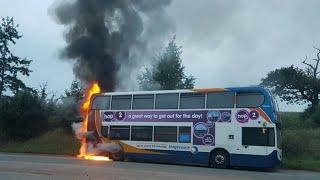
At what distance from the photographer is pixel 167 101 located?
25984 mm

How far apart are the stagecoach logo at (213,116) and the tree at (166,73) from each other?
1377 centimetres

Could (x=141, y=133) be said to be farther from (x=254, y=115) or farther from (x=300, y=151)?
(x=300, y=151)

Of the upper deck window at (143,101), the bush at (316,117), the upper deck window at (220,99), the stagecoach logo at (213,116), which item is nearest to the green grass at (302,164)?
the stagecoach logo at (213,116)

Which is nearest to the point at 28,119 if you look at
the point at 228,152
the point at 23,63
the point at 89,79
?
the point at 89,79

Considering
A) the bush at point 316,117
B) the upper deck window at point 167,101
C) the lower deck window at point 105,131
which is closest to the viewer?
the upper deck window at point 167,101

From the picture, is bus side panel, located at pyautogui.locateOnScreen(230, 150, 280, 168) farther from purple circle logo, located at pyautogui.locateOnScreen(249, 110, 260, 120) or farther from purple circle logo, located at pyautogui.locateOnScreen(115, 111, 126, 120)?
purple circle logo, located at pyautogui.locateOnScreen(115, 111, 126, 120)

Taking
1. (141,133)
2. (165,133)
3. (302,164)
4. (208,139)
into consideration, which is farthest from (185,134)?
(302,164)

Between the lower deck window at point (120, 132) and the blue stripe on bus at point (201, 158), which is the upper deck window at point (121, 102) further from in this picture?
the blue stripe on bus at point (201, 158)

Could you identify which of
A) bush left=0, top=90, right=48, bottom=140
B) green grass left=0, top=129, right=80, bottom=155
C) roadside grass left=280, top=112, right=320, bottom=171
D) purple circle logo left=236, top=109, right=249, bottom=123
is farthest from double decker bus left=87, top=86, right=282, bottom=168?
bush left=0, top=90, right=48, bottom=140

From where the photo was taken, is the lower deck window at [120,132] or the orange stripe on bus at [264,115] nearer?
the orange stripe on bus at [264,115]

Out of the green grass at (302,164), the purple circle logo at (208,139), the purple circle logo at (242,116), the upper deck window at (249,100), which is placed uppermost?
the upper deck window at (249,100)

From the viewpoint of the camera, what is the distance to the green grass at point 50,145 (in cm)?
3459

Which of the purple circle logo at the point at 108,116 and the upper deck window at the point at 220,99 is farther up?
the upper deck window at the point at 220,99

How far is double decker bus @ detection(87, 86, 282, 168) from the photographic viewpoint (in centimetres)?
2306
